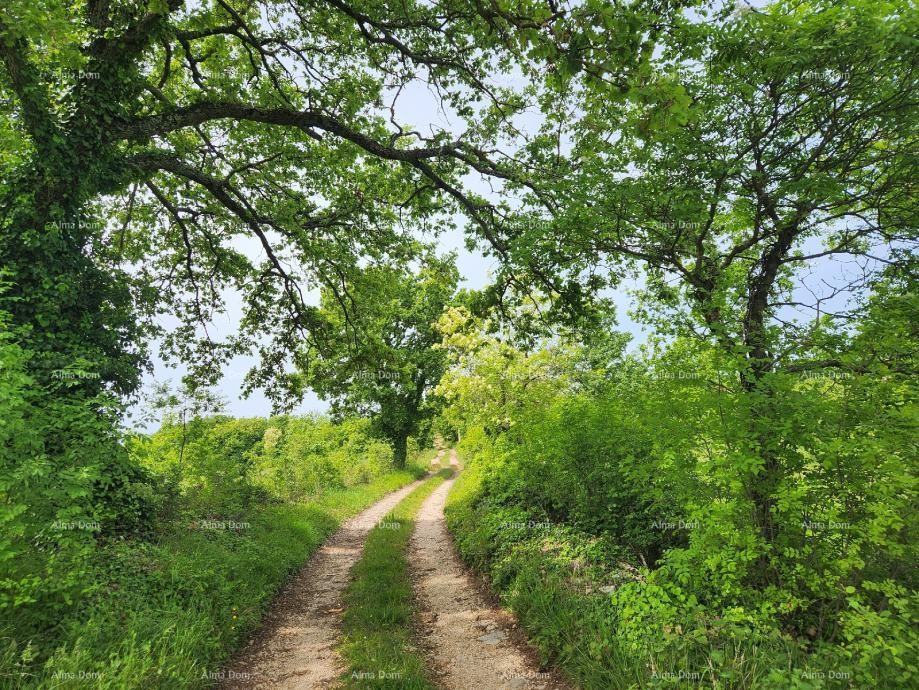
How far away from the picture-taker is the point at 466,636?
Answer: 6.48 m

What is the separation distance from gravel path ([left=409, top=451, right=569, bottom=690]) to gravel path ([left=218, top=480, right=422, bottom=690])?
1427mm

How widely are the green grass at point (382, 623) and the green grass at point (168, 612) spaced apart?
1561 millimetres

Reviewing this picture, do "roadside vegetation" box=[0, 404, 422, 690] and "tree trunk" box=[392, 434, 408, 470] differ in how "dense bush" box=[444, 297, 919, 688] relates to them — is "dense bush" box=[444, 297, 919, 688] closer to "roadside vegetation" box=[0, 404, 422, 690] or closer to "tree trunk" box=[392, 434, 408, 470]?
"roadside vegetation" box=[0, 404, 422, 690]

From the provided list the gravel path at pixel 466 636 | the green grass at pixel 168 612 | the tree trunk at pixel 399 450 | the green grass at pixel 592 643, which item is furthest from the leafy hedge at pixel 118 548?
the tree trunk at pixel 399 450

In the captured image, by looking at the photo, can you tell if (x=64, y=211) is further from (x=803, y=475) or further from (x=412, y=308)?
(x=412, y=308)

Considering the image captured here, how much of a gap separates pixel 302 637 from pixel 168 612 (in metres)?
2.02

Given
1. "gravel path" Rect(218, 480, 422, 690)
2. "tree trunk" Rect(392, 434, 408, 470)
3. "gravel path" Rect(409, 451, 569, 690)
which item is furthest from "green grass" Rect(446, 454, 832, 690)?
"tree trunk" Rect(392, 434, 408, 470)

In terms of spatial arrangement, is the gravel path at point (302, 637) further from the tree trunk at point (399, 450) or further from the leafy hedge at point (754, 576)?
the tree trunk at point (399, 450)

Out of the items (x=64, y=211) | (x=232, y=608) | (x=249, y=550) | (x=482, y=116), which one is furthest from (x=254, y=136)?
(x=232, y=608)

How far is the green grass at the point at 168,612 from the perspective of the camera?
4.01 meters

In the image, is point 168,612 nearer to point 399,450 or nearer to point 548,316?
point 548,316

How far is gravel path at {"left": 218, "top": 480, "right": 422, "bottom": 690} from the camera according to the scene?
5.41 metres

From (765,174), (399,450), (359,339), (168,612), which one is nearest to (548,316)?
(765,174)

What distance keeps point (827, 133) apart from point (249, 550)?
456 inches
